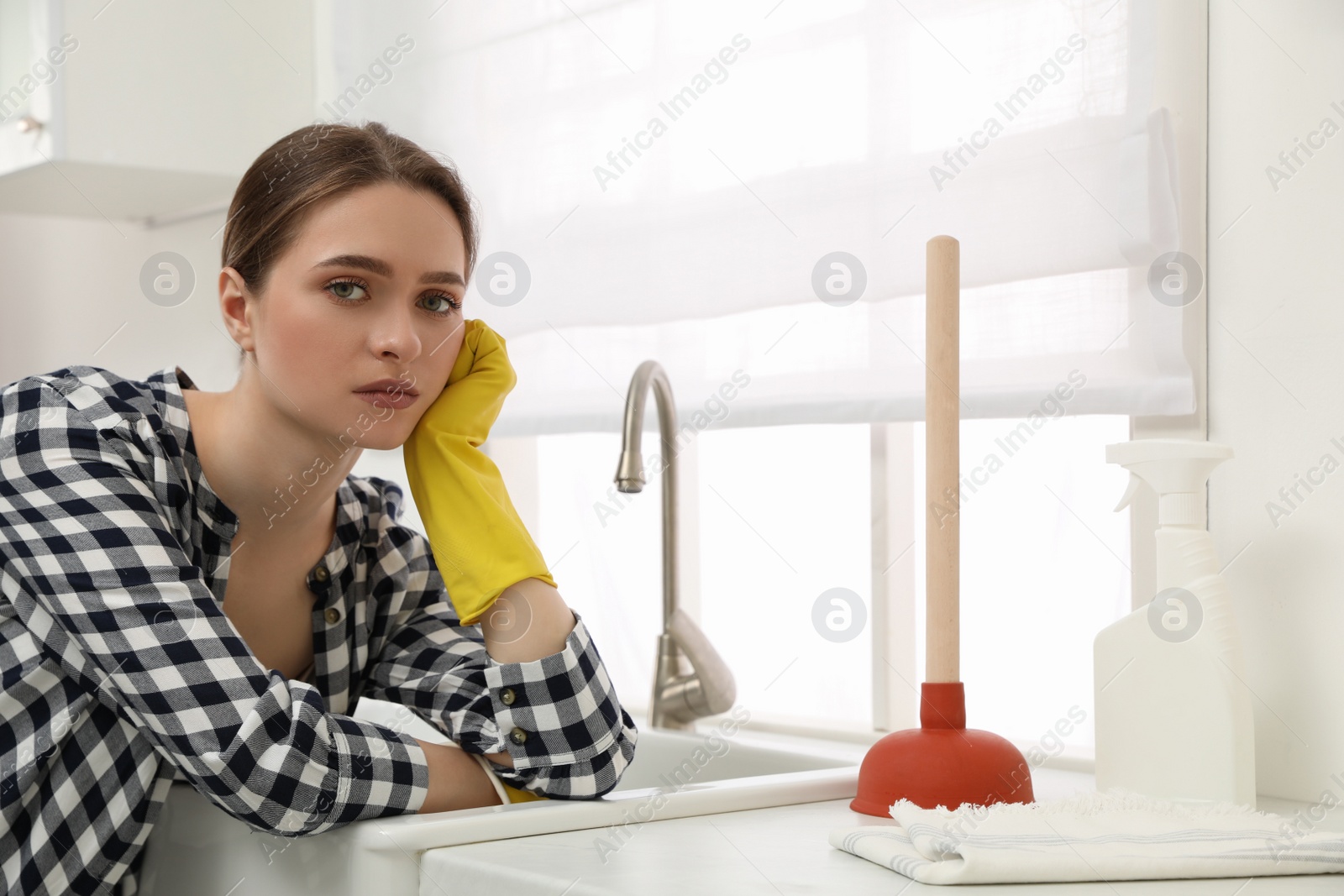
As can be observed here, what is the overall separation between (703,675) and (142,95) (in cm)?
130

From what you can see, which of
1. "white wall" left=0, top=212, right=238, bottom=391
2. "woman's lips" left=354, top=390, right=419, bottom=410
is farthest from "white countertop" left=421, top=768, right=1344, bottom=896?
"white wall" left=0, top=212, right=238, bottom=391

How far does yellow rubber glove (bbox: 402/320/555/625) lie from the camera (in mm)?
909

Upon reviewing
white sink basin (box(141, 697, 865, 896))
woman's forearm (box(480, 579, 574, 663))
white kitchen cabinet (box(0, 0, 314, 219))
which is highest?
white kitchen cabinet (box(0, 0, 314, 219))

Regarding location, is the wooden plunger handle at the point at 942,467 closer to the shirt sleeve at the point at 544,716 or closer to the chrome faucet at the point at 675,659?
the shirt sleeve at the point at 544,716

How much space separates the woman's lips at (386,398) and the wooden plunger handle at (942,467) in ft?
1.29

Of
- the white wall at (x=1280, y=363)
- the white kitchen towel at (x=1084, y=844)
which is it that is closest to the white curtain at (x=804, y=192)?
the white wall at (x=1280, y=363)

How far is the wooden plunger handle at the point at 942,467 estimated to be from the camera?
85 cm

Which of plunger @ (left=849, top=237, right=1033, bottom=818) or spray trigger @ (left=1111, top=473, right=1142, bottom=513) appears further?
spray trigger @ (left=1111, top=473, right=1142, bottom=513)

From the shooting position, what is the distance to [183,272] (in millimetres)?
2305

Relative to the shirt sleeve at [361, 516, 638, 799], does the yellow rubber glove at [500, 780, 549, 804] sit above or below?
below

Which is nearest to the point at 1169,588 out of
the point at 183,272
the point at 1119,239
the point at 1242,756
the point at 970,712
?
the point at 1242,756

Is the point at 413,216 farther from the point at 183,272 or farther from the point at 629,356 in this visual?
the point at 183,272

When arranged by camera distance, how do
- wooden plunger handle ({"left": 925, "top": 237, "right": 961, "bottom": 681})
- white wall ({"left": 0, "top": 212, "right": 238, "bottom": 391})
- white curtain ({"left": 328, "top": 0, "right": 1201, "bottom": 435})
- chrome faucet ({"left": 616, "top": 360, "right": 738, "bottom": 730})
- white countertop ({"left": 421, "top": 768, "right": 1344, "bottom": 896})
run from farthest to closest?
white wall ({"left": 0, "top": 212, "right": 238, "bottom": 391}) < chrome faucet ({"left": 616, "top": 360, "right": 738, "bottom": 730}) < white curtain ({"left": 328, "top": 0, "right": 1201, "bottom": 435}) < wooden plunger handle ({"left": 925, "top": 237, "right": 961, "bottom": 681}) < white countertop ({"left": 421, "top": 768, "right": 1344, "bottom": 896})

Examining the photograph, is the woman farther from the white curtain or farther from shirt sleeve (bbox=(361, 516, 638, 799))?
the white curtain
